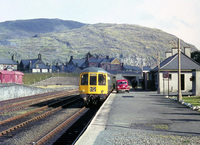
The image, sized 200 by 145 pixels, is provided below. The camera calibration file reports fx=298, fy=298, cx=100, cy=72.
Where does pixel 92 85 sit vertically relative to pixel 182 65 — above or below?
below

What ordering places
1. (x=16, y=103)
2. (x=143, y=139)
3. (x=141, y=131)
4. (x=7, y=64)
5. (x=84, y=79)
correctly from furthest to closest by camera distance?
(x=7, y=64) → (x=16, y=103) → (x=84, y=79) → (x=141, y=131) → (x=143, y=139)

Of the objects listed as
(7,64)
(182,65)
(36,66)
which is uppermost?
(7,64)

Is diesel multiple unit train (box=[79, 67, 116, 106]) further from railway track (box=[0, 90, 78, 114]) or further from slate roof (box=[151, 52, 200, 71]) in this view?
A: slate roof (box=[151, 52, 200, 71])

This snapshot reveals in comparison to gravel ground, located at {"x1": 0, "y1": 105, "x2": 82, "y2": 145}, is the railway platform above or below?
above

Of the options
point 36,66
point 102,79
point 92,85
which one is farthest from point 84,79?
point 36,66

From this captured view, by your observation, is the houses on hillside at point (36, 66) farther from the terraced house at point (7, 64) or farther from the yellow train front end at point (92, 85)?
the yellow train front end at point (92, 85)

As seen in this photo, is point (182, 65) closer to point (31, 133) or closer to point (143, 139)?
point (31, 133)

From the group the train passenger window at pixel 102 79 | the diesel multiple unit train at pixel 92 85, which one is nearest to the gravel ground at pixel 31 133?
the diesel multiple unit train at pixel 92 85

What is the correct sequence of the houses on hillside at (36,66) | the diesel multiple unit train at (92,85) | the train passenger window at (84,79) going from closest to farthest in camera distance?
1. the diesel multiple unit train at (92,85)
2. the train passenger window at (84,79)
3. the houses on hillside at (36,66)

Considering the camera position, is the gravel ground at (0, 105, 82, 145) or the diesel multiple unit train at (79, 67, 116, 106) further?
the diesel multiple unit train at (79, 67, 116, 106)

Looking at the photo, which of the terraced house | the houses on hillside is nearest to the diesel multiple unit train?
the houses on hillside

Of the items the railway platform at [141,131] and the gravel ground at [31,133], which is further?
the gravel ground at [31,133]

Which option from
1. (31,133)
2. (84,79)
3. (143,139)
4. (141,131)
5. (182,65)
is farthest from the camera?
(182,65)

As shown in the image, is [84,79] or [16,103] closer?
[84,79]
